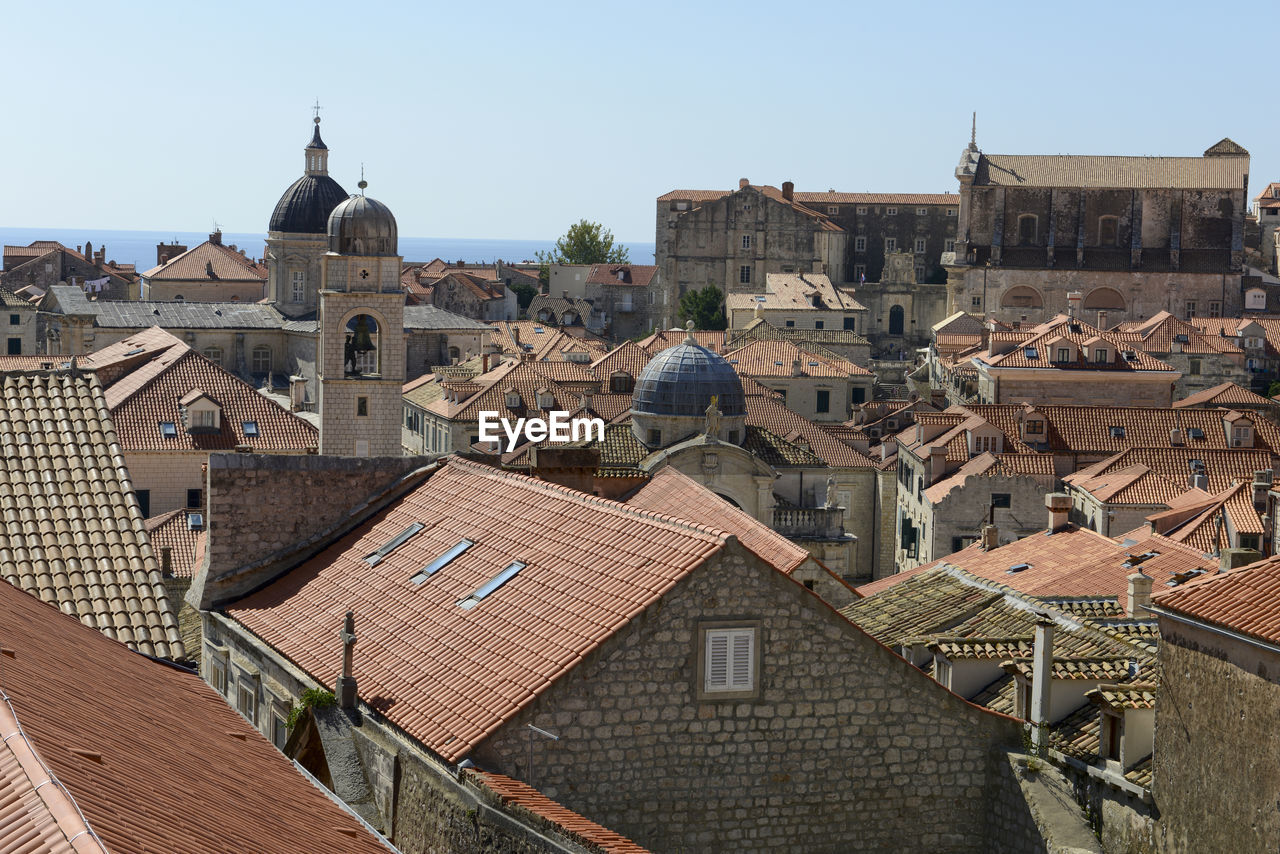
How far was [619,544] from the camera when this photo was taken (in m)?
16.1

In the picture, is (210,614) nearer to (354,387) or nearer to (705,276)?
(354,387)

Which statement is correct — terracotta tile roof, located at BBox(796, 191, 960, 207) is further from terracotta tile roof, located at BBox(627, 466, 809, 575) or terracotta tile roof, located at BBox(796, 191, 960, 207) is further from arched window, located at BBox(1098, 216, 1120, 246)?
terracotta tile roof, located at BBox(627, 466, 809, 575)

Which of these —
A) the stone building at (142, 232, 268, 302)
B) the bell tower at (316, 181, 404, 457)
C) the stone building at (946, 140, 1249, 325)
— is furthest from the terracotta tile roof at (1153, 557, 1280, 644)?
the stone building at (946, 140, 1249, 325)

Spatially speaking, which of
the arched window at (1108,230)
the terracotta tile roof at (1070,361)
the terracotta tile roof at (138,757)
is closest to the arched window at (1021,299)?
the arched window at (1108,230)

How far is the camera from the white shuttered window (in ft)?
48.8

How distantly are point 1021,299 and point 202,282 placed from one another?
46473mm

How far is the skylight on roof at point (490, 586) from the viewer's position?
54.9 ft

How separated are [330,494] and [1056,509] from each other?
18643mm

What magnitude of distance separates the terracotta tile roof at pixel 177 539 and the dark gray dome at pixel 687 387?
424 inches

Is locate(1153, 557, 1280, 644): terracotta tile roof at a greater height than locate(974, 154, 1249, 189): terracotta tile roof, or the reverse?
locate(974, 154, 1249, 189): terracotta tile roof

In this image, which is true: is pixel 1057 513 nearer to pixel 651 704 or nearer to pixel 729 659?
pixel 729 659

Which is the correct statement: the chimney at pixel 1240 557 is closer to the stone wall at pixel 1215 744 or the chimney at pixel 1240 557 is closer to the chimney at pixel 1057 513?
the stone wall at pixel 1215 744

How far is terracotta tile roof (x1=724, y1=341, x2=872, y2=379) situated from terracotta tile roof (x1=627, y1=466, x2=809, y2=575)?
175 ft

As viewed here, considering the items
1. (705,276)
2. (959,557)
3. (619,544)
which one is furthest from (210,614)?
(705,276)
